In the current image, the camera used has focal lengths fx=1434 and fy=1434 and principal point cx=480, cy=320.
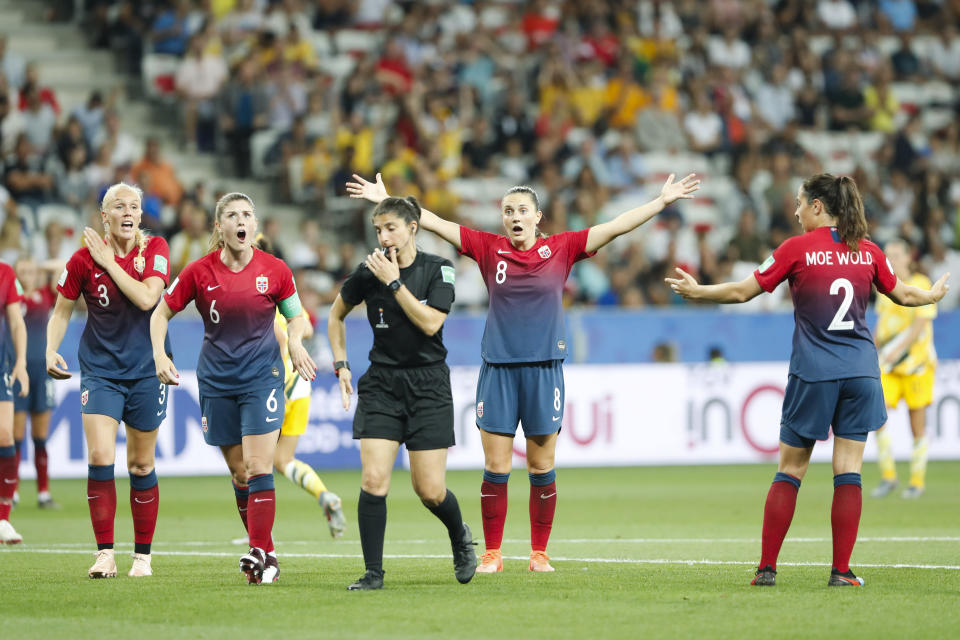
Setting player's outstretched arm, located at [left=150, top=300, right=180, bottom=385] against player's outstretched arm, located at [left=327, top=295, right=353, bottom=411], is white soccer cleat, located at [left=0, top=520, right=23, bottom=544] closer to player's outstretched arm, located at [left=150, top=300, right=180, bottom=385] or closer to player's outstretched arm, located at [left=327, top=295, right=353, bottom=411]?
player's outstretched arm, located at [left=150, top=300, right=180, bottom=385]

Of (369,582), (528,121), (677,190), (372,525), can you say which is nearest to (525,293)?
(677,190)

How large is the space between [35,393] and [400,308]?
814 centimetres

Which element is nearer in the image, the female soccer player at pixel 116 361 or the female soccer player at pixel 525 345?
the female soccer player at pixel 116 361

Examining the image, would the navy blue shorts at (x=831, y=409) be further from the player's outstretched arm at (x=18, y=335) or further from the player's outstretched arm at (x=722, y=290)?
the player's outstretched arm at (x=18, y=335)

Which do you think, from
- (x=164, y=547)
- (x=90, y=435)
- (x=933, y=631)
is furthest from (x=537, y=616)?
(x=164, y=547)

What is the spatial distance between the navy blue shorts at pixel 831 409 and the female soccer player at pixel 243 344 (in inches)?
115

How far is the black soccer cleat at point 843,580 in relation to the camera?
27.6 ft

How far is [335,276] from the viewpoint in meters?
20.8

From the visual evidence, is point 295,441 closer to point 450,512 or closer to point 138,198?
point 138,198

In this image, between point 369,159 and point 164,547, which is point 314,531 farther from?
point 369,159

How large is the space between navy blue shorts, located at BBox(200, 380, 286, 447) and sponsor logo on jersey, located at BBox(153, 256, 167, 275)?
927 millimetres

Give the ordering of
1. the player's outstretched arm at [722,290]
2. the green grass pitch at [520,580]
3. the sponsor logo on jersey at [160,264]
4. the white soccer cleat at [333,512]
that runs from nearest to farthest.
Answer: the green grass pitch at [520,580] → the player's outstretched arm at [722,290] → the sponsor logo on jersey at [160,264] → the white soccer cleat at [333,512]

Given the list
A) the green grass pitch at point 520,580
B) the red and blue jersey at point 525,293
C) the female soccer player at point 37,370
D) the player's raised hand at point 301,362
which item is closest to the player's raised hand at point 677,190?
the red and blue jersey at point 525,293

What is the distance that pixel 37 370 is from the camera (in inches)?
608
